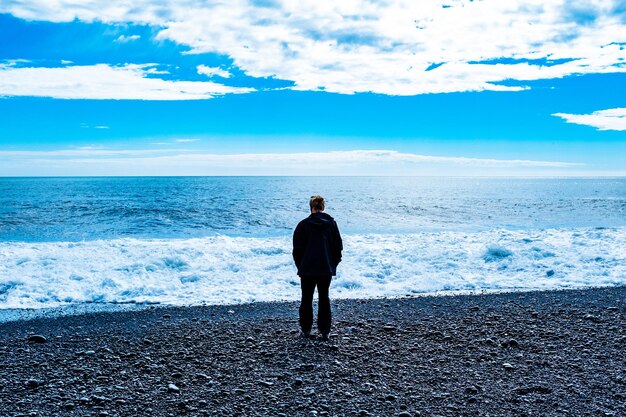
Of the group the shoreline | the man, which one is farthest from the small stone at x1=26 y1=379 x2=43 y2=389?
the shoreline

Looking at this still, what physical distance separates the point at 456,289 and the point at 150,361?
28.6ft

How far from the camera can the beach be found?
18.4 feet

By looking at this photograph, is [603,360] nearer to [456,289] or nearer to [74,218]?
[456,289]

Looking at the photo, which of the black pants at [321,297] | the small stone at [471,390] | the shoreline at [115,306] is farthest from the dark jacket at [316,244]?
the shoreline at [115,306]

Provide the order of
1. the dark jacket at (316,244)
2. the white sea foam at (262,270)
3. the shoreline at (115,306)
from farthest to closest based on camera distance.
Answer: the white sea foam at (262,270), the shoreline at (115,306), the dark jacket at (316,244)

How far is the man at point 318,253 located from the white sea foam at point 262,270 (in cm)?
417

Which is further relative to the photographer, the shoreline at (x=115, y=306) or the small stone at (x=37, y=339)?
the shoreline at (x=115, y=306)

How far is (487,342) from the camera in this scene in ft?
25.7

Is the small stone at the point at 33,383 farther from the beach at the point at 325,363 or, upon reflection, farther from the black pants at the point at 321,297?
the black pants at the point at 321,297

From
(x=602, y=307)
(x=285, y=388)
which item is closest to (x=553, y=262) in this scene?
(x=602, y=307)

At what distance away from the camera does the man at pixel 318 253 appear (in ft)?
25.2

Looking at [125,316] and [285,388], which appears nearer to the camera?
[285,388]

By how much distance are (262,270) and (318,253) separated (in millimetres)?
7665

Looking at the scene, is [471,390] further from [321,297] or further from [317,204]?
[317,204]
